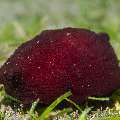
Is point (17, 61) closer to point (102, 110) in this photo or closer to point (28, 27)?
point (102, 110)

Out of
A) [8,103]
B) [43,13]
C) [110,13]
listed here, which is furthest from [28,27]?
[8,103]

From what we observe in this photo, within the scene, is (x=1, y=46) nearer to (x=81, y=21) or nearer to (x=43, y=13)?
(x=81, y=21)

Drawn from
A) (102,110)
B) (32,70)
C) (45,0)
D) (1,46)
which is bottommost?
(102,110)

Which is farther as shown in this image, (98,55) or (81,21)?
(81,21)

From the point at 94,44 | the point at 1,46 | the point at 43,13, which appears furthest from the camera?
the point at 43,13

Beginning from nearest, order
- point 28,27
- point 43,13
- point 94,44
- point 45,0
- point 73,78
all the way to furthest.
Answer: point 73,78
point 94,44
point 28,27
point 43,13
point 45,0

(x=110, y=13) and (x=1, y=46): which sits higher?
(x=110, y=13)
